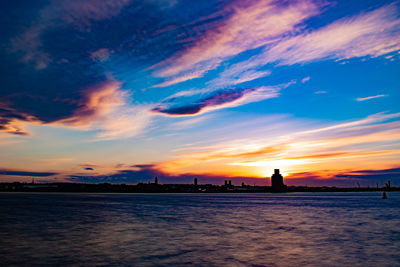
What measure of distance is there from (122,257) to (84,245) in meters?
5.71

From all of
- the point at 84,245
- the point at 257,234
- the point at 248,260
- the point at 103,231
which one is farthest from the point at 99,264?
the point at 257,234

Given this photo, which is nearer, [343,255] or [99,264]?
[99,264]

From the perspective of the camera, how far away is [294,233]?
36.1 metres

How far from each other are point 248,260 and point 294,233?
16226mm

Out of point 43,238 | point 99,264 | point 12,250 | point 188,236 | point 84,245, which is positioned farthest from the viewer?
point 188,236

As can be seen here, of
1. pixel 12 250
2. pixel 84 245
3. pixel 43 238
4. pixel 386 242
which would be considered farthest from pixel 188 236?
pixel 386 242

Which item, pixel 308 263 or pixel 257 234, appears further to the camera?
pixel 257 234

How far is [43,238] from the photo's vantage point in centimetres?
2980

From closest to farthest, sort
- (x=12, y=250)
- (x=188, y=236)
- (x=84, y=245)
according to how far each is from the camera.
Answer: (x=12, y=250), (x=84, y=245), (x=188, y=236)

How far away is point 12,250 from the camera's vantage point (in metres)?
23.6

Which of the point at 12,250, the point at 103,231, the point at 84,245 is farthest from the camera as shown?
the point at 103,231

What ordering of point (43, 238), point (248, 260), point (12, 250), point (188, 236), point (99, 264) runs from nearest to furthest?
point (99, 264) → point (248, 260) → point (12, 250) → point (43, 238) → point (188, 236)

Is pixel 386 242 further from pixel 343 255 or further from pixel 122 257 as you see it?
pixel 122 257

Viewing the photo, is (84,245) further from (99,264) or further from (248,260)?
(248,260)
